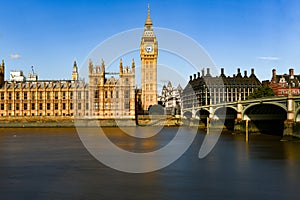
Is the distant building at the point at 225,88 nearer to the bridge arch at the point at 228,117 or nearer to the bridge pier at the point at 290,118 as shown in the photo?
the bridge arch at the point at 228,117

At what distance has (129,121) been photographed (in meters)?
83.2

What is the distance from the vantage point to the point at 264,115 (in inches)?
2195

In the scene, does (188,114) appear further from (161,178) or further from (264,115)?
(161,178)

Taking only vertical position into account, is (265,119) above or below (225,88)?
below

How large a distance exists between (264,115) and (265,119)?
54 cm

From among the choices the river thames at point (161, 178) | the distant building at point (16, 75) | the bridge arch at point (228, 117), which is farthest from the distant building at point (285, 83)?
the distant building at point (16, 75)

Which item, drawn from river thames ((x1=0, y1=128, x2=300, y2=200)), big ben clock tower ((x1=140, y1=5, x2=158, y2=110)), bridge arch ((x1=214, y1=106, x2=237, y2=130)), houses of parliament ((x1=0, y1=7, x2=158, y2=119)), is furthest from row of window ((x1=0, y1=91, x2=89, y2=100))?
river thames ((x1=0, y1=128, x2=300, y2=200))

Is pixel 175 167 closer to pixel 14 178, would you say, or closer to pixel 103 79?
pixel 14 178

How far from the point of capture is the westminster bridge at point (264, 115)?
131 feet

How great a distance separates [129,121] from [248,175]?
6185 centimetres

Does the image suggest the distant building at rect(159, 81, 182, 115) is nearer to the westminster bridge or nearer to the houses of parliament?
the houses of parliament

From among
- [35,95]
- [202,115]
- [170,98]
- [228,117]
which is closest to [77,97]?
[35,95]

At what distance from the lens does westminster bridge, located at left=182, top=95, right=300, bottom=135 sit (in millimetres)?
39844

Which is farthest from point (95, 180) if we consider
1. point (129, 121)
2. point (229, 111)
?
point (129, 121)
